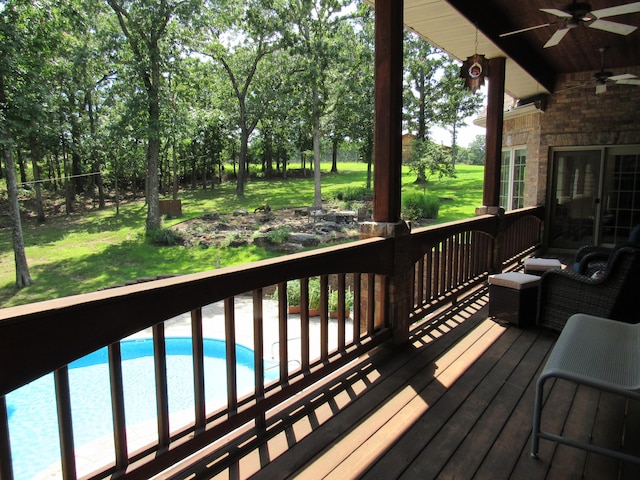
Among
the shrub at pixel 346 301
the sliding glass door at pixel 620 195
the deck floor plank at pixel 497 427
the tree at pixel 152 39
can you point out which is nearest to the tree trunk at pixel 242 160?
the tree at pixel 152 39

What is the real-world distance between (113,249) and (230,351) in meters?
14.8

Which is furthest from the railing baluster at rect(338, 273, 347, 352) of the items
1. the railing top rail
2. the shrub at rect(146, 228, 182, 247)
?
the shrub at rect(146, 228, 182, 247)

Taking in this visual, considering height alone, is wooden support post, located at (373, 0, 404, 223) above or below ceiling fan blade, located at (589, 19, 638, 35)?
below

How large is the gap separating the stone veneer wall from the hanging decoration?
3.51 meters

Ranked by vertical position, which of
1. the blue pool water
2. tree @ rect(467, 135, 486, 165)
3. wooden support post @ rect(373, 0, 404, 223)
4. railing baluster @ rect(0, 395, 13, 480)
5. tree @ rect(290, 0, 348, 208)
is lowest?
the blue pool water

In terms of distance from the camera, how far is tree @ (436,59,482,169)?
23750mm

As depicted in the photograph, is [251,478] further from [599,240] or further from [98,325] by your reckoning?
[599,240]

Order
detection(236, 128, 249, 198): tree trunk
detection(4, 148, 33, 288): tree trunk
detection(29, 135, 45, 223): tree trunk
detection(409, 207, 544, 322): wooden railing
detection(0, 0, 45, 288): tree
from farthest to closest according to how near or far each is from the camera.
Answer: detection(236, 128, 249, 198): tree trunk, detection(29, 135, 45, 223): tree trunk, detection(4, 148, 33, 288): tree trunk, detection(0, 0, 45, 288): tree, detection(409, 207, 544, 322): wooden railing

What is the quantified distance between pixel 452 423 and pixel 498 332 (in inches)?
62.0

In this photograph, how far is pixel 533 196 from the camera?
312 inches

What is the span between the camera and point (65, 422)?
1337 millimetres

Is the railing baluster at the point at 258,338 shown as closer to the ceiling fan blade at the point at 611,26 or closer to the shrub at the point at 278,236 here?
the ceiling fan blade at the point at 611,26

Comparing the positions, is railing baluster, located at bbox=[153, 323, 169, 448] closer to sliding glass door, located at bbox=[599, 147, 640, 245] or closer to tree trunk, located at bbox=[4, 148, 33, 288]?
sliding glass door, located at bbox=[599, 147, 640, 245]

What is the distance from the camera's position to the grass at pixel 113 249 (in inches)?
481
